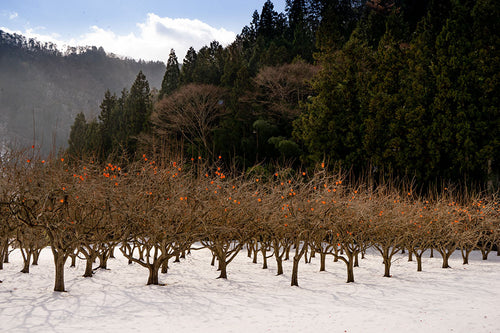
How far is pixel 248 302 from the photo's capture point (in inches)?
428

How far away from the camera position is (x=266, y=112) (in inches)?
1198

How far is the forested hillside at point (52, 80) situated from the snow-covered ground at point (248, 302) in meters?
69.8

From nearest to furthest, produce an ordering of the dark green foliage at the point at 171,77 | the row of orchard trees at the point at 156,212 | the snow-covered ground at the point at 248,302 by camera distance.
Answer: the snow-covered ground at the point at 248,302, the row of orchard trees at the point at 156,212, the dark green foliage at the point at 171,77

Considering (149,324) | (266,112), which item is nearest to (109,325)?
(149,324)

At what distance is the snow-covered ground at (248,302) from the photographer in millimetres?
8742

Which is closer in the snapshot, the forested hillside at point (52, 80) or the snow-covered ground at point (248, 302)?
the snow-covered ground at point (248, 302)

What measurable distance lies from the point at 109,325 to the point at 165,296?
2559mm

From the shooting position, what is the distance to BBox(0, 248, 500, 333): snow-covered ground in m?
8.74

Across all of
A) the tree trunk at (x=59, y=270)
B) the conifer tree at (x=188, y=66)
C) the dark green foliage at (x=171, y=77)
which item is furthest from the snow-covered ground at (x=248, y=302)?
the dark green foliage at (x=171, y=77)

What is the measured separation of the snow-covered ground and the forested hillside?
6983 cm

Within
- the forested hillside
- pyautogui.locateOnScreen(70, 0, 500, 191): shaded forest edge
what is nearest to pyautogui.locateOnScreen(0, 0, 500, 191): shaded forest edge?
pyautogui.locateOnScreen(70, 0, 500, 191): shaded forest edge

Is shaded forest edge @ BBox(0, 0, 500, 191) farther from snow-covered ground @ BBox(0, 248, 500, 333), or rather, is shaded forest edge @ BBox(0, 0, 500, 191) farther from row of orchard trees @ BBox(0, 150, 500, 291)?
snow-covered ground @ BBox(0, 248, 500, 333)

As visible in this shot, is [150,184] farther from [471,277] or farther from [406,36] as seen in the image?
[406,36]

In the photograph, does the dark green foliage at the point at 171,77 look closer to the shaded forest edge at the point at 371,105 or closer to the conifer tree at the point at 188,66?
the conifer tree at the point at 188,66
